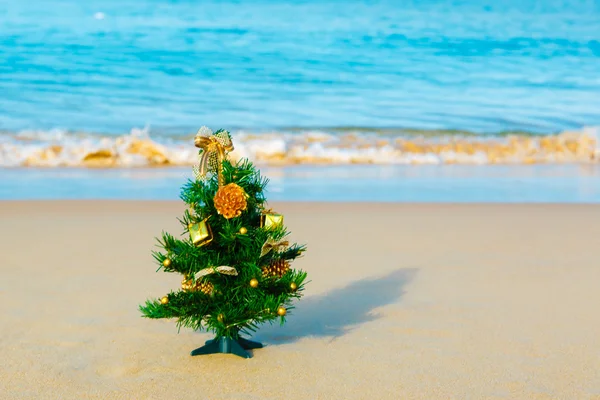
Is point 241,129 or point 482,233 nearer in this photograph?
point 482,233

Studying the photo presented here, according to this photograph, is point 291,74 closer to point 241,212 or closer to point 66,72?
point 66,72

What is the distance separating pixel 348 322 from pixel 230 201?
0.82 metres

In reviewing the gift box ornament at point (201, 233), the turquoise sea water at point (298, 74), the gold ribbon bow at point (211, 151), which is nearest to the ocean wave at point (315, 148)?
the turquoise sea water at point (298, 74)

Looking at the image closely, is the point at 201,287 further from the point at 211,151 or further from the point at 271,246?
the point at 211,151

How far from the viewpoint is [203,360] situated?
2.59 meters

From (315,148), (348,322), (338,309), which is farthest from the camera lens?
(315,148)

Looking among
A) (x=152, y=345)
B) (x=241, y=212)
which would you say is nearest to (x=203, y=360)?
(x=152, y=345)

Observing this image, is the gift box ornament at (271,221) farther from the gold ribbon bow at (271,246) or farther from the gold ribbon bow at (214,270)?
the gold ribbon bow at (214,270)

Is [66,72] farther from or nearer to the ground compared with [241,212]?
farther from the ground

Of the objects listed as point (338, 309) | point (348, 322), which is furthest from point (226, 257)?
point (338, 309)

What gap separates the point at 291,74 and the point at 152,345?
53.4 feet

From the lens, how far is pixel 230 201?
248 centimetres

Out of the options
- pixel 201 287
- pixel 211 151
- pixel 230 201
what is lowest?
pixel 201 287

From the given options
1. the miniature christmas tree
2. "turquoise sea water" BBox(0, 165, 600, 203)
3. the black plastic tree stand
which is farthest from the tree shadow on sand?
"turquoise sea water" BBox(0, 165, 600, 203)
